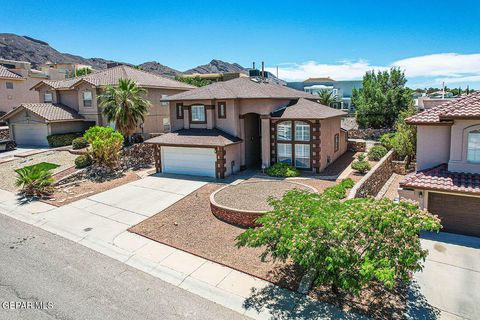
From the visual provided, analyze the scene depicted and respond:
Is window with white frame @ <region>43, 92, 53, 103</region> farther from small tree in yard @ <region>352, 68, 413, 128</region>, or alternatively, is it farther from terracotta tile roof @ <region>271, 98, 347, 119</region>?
small tree in yard @ <region>352, 68, 413, 128</region>

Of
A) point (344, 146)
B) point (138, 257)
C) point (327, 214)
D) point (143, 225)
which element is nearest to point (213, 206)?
point (143, 225)

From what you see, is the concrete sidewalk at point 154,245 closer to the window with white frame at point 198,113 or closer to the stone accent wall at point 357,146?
the window with white frame at point 198,113

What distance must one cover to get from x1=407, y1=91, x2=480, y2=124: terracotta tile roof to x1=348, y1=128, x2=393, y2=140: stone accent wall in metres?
24.3

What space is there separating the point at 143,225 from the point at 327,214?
908 cm

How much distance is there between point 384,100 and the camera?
38.8 metres

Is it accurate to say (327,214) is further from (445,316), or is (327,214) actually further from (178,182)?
(178,182)

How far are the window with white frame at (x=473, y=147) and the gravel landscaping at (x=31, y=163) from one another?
25.0 meters

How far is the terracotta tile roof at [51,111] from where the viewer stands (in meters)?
31.1

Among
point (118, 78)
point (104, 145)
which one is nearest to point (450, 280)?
point (104, 145)

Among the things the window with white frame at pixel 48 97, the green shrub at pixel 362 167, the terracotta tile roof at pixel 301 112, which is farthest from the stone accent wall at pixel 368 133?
the window with white frame at pixel 48 97

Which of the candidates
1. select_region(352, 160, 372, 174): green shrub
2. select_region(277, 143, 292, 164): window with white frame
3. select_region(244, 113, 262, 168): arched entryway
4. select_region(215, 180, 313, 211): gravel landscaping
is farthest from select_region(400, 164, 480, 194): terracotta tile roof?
select_region(244, 113, 262, 168): arched entryway

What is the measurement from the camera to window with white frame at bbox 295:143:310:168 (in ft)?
72.9

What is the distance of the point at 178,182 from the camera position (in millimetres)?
20891

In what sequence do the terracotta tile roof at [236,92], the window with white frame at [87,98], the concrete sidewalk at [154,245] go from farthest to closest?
the window with white frame at [87,98]
the terracotta tile roof at [236,92]
the concrete sidewalk at [154,245]
